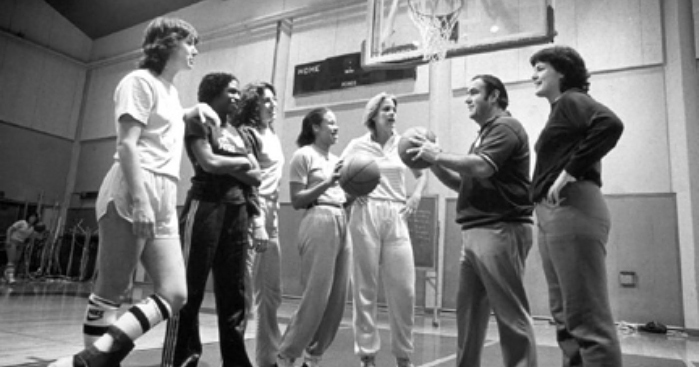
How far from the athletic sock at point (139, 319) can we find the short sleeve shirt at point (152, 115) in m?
0.54

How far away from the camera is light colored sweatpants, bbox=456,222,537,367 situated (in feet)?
6.97

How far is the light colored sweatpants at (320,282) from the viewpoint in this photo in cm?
275

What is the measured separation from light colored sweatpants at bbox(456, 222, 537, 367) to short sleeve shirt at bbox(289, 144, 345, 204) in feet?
3.14

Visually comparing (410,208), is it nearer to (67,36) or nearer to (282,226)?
(282,226)

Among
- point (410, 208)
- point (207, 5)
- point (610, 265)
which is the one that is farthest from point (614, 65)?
point (207, 5)

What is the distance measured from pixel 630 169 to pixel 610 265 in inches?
57.6

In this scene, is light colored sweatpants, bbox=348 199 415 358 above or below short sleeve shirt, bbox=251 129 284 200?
below

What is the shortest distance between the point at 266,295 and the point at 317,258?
14.7 inches

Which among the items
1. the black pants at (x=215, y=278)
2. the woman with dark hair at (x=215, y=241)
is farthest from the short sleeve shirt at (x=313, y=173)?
the black pants at (x=215, y=278)

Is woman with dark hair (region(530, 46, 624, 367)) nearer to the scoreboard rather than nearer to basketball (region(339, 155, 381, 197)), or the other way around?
basketball (region(339, 155, 381, 197))

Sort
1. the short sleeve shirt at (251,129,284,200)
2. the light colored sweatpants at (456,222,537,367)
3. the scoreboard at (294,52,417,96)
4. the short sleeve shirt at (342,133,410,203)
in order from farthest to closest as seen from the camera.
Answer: the scoreboard at (294,52,417,96)
the short sleeve shirt at (342,133,410,203)
the short sleeve shirt at (251,129,284,200)
the light colored sweatpants at (456,222,537,367)

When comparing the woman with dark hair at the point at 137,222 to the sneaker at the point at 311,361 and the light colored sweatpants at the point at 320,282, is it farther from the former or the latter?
the sneaker at the point at 311,361

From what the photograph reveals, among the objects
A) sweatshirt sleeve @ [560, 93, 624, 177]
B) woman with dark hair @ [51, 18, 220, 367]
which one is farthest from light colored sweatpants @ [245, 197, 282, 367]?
sweatshirt sleeve @ [560, 93, 624, 177]

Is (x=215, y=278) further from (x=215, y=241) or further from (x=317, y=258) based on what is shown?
(x=317, y=258)
